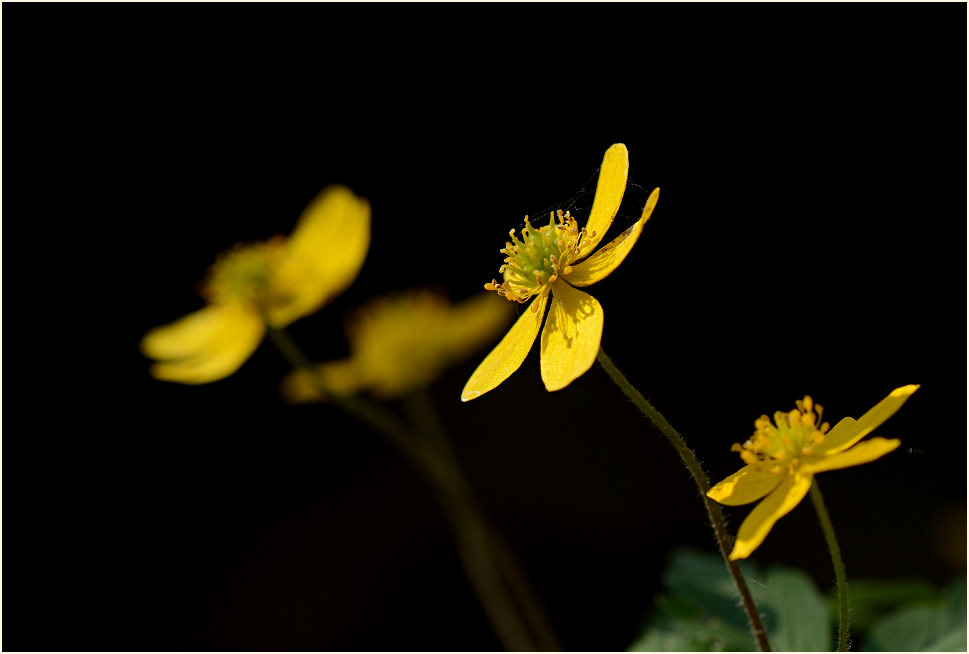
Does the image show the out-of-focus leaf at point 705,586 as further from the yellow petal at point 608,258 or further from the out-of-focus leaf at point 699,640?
the yellow petal at point 608,258

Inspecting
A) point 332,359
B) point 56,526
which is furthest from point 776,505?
point 56,526

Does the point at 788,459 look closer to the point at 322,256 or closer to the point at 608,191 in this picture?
the point at 608,191

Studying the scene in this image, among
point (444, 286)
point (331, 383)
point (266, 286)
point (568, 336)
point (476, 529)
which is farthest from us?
point (444, 286)

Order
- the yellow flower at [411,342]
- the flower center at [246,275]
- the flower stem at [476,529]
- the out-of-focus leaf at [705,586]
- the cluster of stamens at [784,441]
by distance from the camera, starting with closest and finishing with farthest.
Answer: the cluster of stamens at [784,441], the out-of-focus leaf at [705,586], the flower stem at [476,529], the flower center at [246,275], the yellow flower at [411,342]

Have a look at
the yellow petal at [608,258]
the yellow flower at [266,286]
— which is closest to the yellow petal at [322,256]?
the yellow flower at [266,286]

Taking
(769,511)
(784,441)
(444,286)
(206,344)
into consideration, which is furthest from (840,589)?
(444,286)

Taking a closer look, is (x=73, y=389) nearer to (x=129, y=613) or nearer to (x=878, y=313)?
(x=129, y=613)

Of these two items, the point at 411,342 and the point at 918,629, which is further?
the point at 411,342
